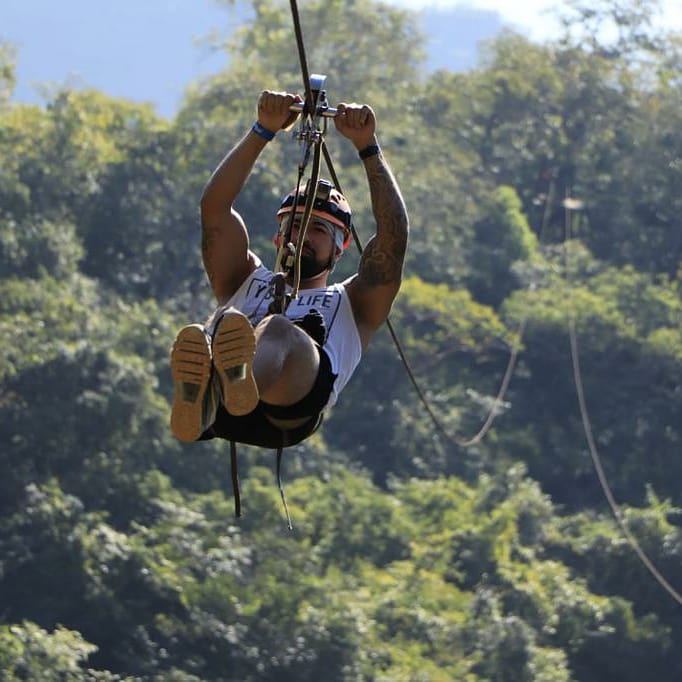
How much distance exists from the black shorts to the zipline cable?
14.5 metres

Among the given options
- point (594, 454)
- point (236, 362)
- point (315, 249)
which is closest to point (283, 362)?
point (236, 362)

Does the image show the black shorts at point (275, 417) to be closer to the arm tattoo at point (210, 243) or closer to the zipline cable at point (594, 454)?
the arm tattoo at point (210, 243)

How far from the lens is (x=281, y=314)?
214 inches

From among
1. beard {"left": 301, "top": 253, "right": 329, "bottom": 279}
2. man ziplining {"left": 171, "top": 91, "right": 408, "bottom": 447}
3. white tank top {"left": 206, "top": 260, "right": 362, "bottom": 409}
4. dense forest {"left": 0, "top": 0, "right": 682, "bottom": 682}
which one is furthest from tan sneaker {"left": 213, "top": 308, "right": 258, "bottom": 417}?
dense forest {"left": 0, "top": 0, "right": 682, "bottom": 682}

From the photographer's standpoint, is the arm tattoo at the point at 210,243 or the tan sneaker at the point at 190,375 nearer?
the tan sneaker at the point at 190,375

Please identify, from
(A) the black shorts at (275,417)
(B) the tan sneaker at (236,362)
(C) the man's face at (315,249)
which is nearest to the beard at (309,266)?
(C) the man's face at (315,249)

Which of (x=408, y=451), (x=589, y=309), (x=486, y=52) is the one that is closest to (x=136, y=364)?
(x=408, y=451)

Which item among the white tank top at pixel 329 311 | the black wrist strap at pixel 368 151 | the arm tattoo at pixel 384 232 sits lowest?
the white tank top at pixel 329 311

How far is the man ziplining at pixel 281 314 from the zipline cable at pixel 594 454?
14280 mm

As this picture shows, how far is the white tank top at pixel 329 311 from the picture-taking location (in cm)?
570

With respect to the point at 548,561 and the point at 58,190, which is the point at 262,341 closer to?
the point at 548,561

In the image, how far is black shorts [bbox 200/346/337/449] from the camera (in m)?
5.48

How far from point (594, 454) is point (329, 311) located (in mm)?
17450

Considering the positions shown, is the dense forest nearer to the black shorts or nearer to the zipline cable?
the zipline cable
